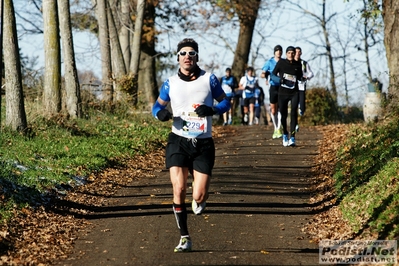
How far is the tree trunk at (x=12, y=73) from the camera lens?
1686 centimetres

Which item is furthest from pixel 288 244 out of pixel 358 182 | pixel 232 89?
pixel 232 89

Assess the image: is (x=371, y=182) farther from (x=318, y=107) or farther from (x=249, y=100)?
(x=318, y=107)

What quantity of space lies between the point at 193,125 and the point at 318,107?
74.5 ft

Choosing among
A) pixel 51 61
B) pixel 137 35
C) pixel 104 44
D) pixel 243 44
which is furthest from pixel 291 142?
pixel 243 44

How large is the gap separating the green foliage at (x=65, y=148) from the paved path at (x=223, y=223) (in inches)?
44.2

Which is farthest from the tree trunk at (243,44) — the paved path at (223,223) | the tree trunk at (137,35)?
the paved path at (223,223)

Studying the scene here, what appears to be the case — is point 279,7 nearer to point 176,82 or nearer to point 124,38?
point 124,38

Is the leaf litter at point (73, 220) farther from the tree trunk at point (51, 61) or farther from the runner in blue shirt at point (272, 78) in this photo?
the tree trunk at point (51, 61)

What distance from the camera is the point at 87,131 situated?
66.5ft

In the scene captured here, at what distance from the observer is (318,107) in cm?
3142

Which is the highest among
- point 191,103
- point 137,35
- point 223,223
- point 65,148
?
point 137,35

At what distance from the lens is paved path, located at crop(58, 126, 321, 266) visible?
897 cm

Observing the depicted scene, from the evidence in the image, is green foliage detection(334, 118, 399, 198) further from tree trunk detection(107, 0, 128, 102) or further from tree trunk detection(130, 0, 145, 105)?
tree trunk detection(130, 0, 145, 105)

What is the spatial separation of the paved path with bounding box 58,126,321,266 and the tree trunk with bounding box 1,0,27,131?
12.1 ft
